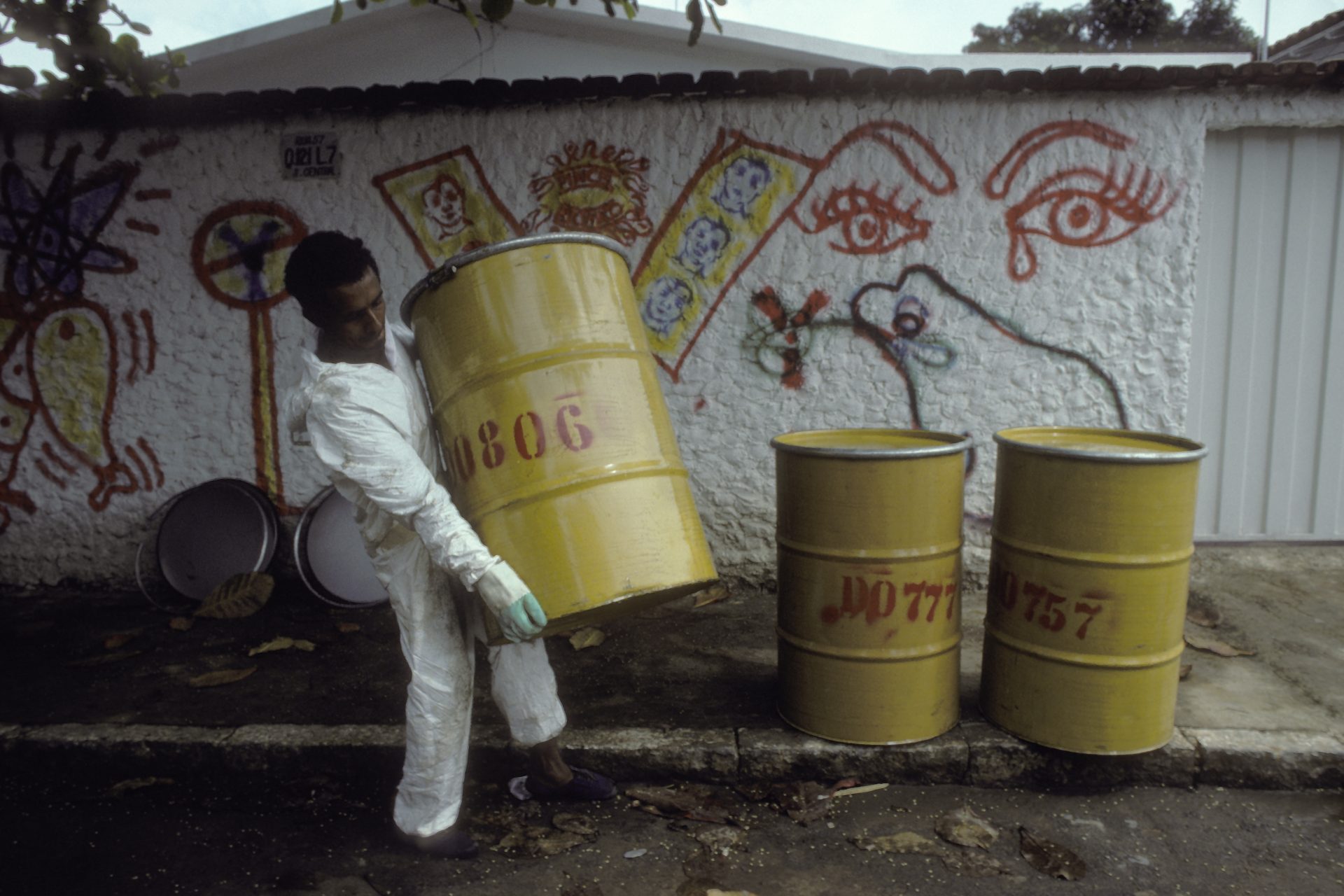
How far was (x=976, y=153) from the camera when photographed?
389 cm

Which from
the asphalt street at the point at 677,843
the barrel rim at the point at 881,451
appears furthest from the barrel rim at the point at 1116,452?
the asphalt street at the point at 677,843

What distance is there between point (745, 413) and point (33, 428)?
365 cm

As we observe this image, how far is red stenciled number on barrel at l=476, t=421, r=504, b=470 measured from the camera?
7.02ft

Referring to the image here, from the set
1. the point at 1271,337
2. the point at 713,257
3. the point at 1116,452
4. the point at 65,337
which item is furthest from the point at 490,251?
the point at 1271,337

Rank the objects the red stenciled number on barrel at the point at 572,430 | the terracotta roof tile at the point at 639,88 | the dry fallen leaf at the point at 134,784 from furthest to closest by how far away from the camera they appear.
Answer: the terracotta roof tile at the point at 639,88 < the dry fallen leaf at the point at 134,784 < the red stenciled number on barrel at the point at 572,430

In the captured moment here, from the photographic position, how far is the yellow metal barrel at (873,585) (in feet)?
8.20

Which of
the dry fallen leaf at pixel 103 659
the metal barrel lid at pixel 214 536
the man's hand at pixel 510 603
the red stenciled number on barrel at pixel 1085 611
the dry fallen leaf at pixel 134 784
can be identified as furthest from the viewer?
the metal barrel lid at pixel 214 536

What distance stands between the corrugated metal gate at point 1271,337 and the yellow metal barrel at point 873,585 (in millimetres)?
2450

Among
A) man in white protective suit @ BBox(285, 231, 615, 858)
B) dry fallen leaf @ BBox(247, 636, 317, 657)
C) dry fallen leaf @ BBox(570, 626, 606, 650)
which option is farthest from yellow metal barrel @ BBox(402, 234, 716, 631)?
dry fallen leaf @ BBox(247, 636, 317, 657)

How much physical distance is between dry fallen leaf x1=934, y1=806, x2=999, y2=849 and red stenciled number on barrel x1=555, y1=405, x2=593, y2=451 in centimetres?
149

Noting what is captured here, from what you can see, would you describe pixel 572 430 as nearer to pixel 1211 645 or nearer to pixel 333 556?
pixel 333 556

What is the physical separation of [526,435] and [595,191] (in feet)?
7.42

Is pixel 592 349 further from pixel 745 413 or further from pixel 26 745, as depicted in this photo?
pixel 26 745

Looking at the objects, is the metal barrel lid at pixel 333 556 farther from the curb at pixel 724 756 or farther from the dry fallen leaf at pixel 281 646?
the curb at pixel 724 756
